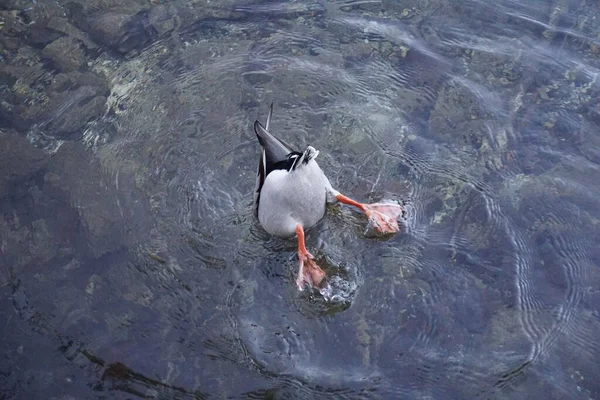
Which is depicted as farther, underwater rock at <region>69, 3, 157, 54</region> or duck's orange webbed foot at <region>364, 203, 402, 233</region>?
underwater rock at <region>69, 3, 157, 54</region>

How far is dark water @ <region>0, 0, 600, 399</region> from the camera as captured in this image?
4605 millimetres

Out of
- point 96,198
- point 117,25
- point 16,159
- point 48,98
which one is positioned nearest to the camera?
point 96,198

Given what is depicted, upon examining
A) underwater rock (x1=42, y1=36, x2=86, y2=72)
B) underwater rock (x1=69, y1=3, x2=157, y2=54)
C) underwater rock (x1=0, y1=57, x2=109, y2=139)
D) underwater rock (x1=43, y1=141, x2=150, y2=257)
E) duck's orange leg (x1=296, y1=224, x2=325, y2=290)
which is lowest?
underwater rock (x1=43, y1=141, x2=150, y2=257)

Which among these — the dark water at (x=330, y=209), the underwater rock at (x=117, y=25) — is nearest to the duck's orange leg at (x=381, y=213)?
the dark water at (x=330, y=209)

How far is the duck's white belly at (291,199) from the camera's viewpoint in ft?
17.0

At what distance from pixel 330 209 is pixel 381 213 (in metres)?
0.53

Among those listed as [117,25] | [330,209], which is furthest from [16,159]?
[330,209]

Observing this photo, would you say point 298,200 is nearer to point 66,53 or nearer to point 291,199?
point 291,199

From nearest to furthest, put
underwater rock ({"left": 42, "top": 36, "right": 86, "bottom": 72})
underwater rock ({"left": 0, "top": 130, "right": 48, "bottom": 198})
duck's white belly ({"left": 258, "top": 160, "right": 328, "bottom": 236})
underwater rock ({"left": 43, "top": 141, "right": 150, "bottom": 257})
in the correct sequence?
duck's white belly ({"left": 258, "top": 160, "right": 328, "bottom": 236}), underwater rock ({"left": 43, "top": 141, "right": 150, "bottom": 257}), underwater rock ({"left": 0, "top": 130, "right": 48, "bottom": 198}), underwater rock ({"left": 42, "top": 36, "right": 86, "bottom": 72})

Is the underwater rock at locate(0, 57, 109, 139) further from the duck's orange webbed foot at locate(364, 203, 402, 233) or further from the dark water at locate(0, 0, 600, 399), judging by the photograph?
the duck's orange webbed foot at locate(364, 203, 402, 233)

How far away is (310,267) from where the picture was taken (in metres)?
5.12

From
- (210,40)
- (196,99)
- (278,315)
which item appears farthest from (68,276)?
(210,40)

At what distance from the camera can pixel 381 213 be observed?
5.50m

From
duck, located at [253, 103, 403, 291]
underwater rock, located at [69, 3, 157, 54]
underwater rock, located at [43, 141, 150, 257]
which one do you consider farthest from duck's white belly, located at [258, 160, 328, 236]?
underwater rock, located at [69, 3, 157, 54]
